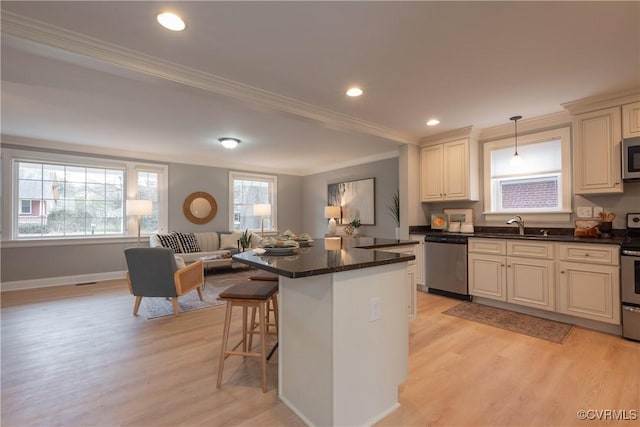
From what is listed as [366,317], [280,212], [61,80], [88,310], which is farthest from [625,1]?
[280,212]

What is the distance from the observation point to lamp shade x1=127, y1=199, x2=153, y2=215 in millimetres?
4934

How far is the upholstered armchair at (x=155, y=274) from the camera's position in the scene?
130 inches

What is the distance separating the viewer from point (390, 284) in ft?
5.77

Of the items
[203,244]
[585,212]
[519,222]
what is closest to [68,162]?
[203,244]

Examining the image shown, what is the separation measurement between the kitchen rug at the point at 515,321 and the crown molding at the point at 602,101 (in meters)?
2.35

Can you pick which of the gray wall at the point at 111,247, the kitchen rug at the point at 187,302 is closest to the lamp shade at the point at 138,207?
the gray wall at the point at 111,247

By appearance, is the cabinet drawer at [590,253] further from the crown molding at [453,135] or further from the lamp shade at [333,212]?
the lamp shade at [333,212]

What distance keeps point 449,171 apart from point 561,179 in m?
1.31

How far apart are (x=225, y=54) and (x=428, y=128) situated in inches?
118

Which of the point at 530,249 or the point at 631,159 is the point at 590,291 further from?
the point at 631,159

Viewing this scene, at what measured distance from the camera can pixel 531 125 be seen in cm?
382

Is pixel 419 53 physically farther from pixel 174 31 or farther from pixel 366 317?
pixel 366 317

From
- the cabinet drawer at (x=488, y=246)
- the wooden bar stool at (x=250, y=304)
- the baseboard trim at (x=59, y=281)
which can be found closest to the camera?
the wooden bar stool at (x=250, y=304)

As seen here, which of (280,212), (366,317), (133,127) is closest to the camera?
(366,317)
